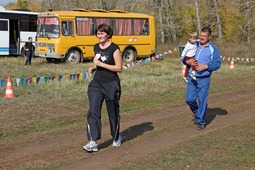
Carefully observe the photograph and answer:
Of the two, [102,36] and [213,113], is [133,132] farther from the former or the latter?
[213,113]

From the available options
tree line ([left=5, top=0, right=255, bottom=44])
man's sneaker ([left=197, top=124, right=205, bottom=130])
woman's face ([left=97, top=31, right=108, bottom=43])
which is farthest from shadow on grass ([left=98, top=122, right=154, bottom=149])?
tree line ([left=5, top=0, right=255, bottom=44])

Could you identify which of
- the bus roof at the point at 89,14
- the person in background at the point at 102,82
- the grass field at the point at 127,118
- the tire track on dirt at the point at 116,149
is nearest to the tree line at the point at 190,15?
the bus roof at the point at 89,14

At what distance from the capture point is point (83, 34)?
75.5ft

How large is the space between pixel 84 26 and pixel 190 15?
34.4 metres

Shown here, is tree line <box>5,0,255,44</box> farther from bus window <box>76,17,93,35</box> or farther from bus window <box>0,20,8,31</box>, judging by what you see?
bus window <box>76,17,93,35</box>

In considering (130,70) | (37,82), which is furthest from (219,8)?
(37,82)

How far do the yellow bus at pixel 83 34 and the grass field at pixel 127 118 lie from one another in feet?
26.1

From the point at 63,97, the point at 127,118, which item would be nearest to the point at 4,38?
the point at 63,97

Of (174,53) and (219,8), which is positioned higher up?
(219,8)

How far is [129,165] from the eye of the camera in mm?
5543

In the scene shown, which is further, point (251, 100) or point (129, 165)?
point (251, 100)

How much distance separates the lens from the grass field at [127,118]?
5.72 m

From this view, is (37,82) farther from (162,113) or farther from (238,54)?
(238,54)

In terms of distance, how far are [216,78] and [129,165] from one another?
39.3 ft
